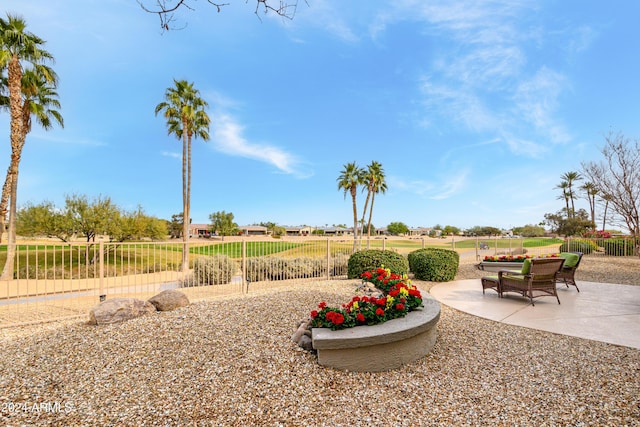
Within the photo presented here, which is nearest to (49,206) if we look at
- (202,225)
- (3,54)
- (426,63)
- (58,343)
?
(3,54)

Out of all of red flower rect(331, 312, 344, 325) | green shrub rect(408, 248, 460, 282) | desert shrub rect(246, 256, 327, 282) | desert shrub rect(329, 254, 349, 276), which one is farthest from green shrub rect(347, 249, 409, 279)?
red flower rect(331, 312, 344, 325)

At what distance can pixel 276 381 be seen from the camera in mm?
2861

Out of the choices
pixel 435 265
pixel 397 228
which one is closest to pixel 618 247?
pixel 435 265

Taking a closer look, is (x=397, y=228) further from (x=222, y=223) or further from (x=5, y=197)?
(x=5, y=197)

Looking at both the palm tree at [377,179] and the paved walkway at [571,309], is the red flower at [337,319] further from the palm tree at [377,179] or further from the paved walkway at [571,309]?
the palm tree at [377,179]

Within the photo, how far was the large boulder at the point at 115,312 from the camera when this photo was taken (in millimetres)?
4410

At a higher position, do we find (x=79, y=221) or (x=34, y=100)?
(x=34, y=100)

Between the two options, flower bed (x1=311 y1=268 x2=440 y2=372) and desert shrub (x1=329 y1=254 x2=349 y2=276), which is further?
desert shrub (x1=329 y1=254 x2=349 y2=276)

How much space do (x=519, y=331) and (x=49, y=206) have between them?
2322 centimetres

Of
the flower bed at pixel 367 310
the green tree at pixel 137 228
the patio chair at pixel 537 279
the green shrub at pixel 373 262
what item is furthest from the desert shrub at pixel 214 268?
the green tree at pixel 137 228

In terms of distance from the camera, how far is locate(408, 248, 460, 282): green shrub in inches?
346

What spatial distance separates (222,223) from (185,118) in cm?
4595

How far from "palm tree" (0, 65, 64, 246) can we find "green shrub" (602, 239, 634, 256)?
1212 inches

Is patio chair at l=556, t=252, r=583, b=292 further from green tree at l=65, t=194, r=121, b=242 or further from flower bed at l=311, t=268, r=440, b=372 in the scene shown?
green tree at l=65, t=194, r=121, b=242
